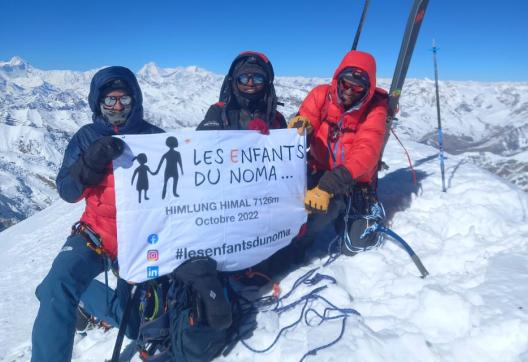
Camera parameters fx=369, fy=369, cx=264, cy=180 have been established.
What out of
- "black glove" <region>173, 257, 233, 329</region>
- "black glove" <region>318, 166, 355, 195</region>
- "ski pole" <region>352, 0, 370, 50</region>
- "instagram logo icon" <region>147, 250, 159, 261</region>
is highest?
"ski pole" <region>352, 0, 370, 50</region>

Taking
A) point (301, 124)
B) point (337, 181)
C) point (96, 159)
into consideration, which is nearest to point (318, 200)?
point (337, 181)

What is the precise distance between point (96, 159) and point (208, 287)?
5.89 ft

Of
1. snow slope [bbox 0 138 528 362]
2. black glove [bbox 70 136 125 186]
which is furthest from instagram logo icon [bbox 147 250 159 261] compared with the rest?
snow slope [bbox 0 138 528 362]

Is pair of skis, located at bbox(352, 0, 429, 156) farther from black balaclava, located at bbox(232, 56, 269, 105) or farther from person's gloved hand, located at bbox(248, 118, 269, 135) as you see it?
person's gloved hand, located at bbox(248, 118, 269, 135)

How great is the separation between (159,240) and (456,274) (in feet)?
11.8

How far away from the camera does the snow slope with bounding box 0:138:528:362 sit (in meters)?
3.48

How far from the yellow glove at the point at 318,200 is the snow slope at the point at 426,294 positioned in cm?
93

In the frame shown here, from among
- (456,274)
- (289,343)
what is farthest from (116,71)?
(456,274)

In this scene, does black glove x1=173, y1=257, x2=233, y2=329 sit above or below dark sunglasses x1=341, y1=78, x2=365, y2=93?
below

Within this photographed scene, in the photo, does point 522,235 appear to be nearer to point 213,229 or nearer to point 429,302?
point 429,302

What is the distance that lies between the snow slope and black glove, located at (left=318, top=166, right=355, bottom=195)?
1.17 m

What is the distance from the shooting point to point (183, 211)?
14.1ft

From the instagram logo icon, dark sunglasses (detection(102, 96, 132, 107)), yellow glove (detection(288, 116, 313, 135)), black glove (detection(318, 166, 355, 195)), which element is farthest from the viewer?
yellow glove (detection(288, 116, 313, 135))

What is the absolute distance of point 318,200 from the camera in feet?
15.9
